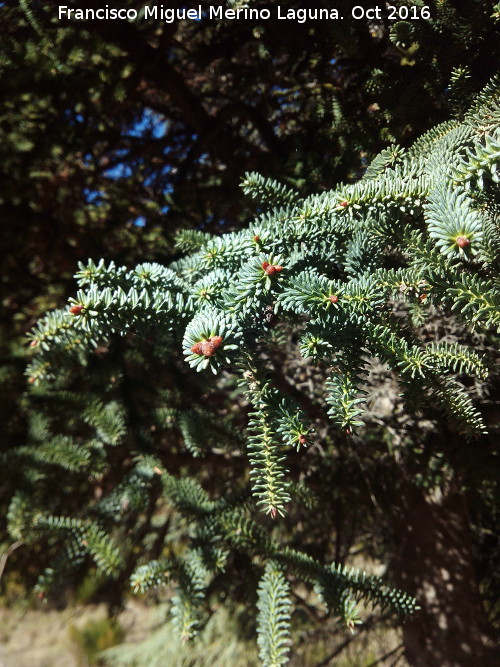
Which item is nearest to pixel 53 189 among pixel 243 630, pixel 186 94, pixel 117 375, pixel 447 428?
pixel 186 94

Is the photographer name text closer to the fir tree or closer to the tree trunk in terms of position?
the fir tree

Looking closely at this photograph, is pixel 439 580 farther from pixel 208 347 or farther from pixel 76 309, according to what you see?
pixel 76 309

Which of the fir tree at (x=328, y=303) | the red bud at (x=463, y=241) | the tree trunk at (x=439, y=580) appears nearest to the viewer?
the red bud at (x=463, y=241)

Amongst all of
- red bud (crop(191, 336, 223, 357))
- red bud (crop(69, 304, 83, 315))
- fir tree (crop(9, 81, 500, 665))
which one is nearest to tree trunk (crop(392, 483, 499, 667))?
fir tree (crop(9, 81, 500, 665))

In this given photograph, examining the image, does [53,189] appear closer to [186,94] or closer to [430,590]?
[186,94]

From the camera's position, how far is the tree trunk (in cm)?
197

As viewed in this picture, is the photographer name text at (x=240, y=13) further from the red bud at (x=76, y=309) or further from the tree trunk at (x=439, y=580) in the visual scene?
the tree trunk at (x=439, y=580)

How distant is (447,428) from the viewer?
Answer: 6.00ft

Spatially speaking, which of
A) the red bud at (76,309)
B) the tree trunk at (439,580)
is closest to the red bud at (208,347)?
the red bud at (76,309)

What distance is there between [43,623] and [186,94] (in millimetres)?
5503

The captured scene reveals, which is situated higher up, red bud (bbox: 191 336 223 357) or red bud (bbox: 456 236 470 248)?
red bud (bbox: 456 236 470 248)

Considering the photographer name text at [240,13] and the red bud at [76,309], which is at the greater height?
the photographer name text at [240,13]

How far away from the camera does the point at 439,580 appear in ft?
6.83

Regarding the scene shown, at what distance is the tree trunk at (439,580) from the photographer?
77.6 inches
